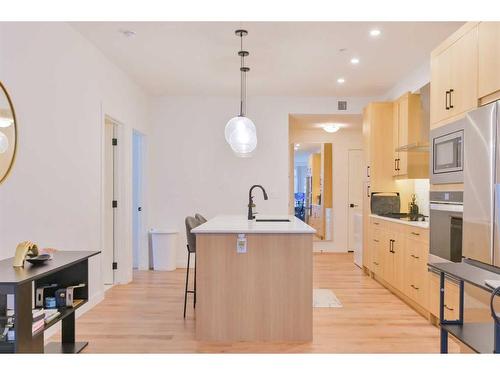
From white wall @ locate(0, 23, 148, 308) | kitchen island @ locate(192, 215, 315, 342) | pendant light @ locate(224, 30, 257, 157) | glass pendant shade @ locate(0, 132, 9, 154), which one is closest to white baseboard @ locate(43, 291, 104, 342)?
white wall @ locate(0, 23, 148, 308)

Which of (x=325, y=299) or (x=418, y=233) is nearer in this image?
(x=418, y=233)

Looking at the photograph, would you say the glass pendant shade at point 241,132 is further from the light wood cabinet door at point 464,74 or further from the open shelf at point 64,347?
the open shelf at point 64,347

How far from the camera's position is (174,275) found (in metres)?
5.95

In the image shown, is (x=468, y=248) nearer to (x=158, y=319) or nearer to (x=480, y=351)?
(x=480, y=351)

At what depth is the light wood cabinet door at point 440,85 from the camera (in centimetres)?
332

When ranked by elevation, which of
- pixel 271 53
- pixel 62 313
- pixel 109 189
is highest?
pixel 271 53

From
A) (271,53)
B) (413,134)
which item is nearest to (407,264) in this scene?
(413,134)

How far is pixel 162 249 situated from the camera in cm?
632

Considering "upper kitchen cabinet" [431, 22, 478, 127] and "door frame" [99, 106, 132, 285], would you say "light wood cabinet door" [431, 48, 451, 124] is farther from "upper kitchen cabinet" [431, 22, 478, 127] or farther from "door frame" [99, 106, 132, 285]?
"door frame" [99, 106, 132, 285]

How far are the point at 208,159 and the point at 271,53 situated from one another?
248cm

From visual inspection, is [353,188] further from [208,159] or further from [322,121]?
[208,159]

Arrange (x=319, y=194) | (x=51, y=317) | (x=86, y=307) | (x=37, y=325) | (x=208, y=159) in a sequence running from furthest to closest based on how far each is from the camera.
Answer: (x=319, y=194)
(x=208, y=159)
(x=86, y=307)
(x=51, y=317)
(x=37, y=325)

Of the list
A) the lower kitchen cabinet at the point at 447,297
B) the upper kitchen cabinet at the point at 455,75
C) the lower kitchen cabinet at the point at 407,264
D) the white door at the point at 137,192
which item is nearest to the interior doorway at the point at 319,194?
the lower kitchen cabinet at the point at 407,264

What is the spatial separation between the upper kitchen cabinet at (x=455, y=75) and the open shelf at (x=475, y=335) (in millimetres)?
1624
